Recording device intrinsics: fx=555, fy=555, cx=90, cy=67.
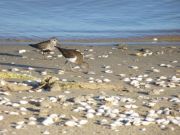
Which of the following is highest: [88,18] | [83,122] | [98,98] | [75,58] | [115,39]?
[88,18]

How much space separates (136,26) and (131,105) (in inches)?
535

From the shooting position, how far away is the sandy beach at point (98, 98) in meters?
8.02

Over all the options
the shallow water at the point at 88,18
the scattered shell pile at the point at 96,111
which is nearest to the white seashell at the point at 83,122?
the scattered shell pile at the point at 96,111

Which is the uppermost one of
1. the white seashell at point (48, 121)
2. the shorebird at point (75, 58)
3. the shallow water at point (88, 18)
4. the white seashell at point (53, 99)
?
the shallow water at point (88, 18)

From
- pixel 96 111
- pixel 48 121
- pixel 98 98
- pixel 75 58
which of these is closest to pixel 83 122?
pixel 48 121

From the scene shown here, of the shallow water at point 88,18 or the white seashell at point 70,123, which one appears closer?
the white seashell at point 70,123

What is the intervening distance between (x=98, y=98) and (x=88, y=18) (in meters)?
15.2

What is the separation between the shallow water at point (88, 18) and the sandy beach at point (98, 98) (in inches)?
221

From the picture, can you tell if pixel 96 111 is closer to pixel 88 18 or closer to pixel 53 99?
pixel 53 99

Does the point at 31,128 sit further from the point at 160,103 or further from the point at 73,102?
the point at 160,103

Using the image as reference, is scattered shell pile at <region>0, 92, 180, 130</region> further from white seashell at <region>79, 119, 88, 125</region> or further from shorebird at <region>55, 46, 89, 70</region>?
shorebird at <region>55, 46, 89, 70</region>

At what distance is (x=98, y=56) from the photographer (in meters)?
14.9

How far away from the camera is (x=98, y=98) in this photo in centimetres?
961

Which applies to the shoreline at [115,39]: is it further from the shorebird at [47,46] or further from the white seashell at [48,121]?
the white seashell at [48,121]
